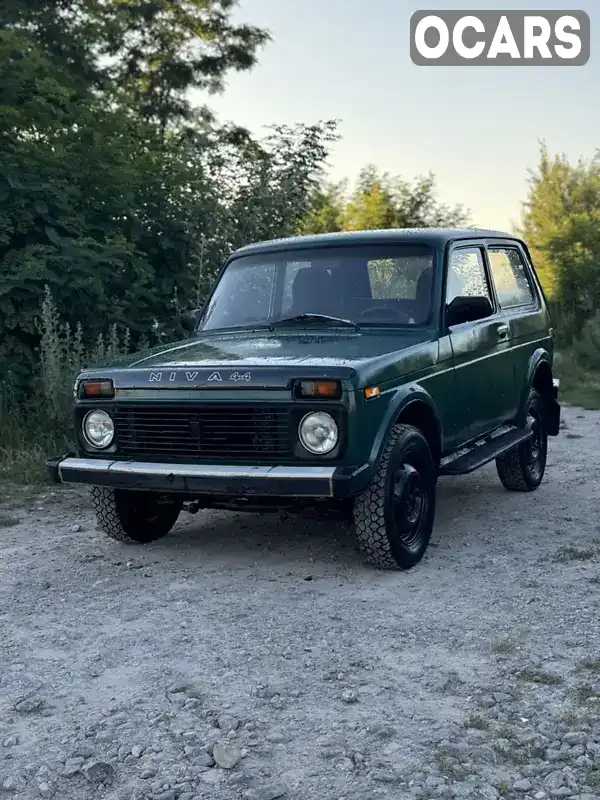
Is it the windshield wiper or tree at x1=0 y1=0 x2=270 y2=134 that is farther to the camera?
tree at x1=0 y1=0 x2=270 y2=134

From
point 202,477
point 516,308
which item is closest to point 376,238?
point 516,308

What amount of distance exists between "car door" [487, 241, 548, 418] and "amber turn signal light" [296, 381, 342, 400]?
247 cm

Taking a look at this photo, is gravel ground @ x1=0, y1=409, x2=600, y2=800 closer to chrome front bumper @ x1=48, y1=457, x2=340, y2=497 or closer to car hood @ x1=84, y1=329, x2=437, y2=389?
chrome front bumper @ x1=48, y1=457, x2=340, y2=497

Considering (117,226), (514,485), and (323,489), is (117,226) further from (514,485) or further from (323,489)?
(323,489)

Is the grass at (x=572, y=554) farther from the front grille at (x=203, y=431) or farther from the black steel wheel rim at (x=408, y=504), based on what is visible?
the front grille at (x=203, y=431)

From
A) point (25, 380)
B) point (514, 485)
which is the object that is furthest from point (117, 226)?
point (514, 485)

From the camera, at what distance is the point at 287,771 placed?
3242 mm

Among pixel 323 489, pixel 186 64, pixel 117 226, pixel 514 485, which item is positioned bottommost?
pixel 514 485

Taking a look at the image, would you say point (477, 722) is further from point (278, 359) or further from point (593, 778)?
point (278, 359)

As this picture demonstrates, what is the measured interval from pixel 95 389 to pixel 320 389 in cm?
147

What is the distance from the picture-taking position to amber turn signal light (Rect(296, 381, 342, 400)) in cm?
496

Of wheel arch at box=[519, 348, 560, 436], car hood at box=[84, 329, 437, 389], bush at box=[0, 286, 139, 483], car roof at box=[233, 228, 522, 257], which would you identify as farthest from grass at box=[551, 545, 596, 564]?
bush at box=[0, 286, 139, 483]

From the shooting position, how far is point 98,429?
5777 millimetres

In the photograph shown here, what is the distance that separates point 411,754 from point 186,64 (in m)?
26.8
